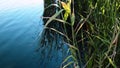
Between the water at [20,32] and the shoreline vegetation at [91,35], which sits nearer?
the shoreline vegetation at [91,35]

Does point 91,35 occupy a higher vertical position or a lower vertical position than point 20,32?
higher

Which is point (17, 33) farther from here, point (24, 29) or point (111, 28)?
point (111, 28)

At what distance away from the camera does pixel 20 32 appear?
538 centimetres

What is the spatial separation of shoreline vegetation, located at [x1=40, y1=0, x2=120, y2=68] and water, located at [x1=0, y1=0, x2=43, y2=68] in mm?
299

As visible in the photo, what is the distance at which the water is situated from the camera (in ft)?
13.5

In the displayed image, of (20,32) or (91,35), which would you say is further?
(20,32)

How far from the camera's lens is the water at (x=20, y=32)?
411 centimetres

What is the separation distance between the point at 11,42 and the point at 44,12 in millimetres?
2043

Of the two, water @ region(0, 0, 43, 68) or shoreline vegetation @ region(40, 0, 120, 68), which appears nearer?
shoreline vegetation @ region(40, 0, 120, 68)

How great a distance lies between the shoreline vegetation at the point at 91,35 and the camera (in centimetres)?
212

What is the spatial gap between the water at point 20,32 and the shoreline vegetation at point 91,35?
0.98 ft

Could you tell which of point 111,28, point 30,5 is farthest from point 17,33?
point 111,28

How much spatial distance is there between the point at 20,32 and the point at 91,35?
2.88 meters

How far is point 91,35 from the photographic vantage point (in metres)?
2.80
